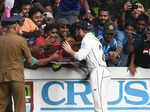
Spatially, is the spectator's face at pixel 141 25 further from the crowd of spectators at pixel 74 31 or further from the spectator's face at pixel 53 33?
the spectator's face at pixel 53 33

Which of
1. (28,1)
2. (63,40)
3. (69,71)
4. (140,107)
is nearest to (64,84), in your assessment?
(69,71)

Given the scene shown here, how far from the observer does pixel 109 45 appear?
28.7 ft

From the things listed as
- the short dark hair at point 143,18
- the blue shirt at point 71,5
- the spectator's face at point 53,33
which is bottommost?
the spectator's face at point 53,33

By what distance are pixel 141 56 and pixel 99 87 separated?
1186 mm

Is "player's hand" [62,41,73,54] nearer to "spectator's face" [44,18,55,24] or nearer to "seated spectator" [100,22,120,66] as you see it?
"seated spectator" [100,22,120,66]

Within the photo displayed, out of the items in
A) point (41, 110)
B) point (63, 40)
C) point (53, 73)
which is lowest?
point (41, 110)

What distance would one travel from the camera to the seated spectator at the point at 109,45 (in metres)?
8.58

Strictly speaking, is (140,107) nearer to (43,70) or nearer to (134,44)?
(134,44)

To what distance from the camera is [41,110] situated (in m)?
8.46

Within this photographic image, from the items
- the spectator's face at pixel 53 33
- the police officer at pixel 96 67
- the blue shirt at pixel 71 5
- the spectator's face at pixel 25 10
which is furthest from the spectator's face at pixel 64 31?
the spectator's face at pixel 25 10

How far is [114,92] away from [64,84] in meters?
0.92

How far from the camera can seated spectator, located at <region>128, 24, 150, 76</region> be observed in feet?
28.0

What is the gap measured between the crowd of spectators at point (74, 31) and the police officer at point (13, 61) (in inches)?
12.8

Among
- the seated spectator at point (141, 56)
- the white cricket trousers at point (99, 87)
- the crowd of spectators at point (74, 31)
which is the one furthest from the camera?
the seated spectator at point (141, 56)
